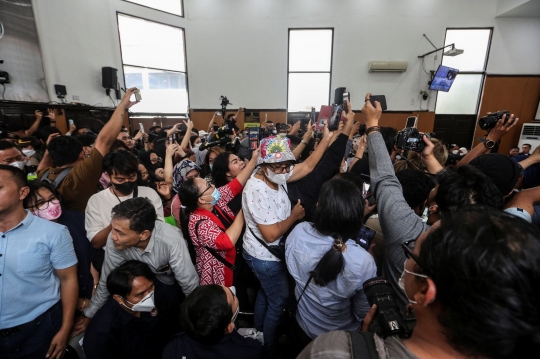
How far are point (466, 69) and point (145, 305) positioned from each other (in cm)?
1090

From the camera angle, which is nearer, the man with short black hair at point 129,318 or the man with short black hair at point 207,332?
the man with short black hair at point 207,332

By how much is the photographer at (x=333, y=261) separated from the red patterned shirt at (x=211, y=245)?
0.43 metres

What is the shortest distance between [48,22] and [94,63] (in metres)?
1.18

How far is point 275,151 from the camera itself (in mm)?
1473

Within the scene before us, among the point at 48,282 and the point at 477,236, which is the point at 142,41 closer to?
the point at 48,282

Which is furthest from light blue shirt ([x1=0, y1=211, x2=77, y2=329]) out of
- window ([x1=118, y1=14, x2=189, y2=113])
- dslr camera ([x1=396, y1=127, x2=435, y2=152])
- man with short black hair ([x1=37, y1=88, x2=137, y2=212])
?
window ([x1=118, y1=14, x2=189, y2=113])

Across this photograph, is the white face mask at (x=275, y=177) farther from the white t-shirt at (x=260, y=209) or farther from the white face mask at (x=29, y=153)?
the white face mask at (x=29, y=153)

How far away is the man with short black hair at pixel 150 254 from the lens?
1.32m

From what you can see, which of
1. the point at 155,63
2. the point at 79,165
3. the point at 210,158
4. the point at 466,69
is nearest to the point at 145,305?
the point at 79,165

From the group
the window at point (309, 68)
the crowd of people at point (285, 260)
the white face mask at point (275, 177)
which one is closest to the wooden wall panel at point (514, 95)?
the window at point (309, 68)

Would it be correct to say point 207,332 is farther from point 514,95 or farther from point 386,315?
point 514,95

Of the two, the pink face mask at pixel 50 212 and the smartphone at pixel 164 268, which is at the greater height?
the pink face mask at pixel 50 212

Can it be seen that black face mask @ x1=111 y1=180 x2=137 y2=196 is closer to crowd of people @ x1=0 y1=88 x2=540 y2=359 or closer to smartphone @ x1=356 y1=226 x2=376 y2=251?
crowd of people @ x1=0 y1=88 x2=540 y2=359

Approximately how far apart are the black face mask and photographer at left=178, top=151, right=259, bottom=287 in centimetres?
42
